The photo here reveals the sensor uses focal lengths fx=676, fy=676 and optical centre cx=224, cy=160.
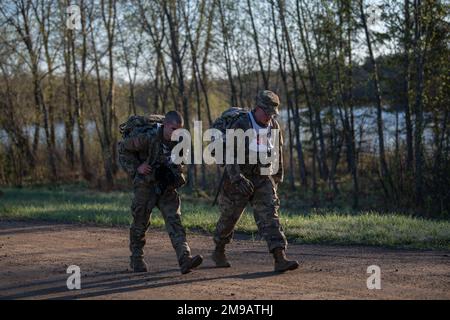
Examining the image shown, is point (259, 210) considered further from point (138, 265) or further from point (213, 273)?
point (138, 265)

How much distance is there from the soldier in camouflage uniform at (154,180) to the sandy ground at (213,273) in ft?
1.34

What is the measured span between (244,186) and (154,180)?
113cm

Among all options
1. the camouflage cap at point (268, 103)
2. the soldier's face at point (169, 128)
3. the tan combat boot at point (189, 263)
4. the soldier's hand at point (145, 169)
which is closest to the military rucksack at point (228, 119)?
the camouflage cap at point (268, 103)

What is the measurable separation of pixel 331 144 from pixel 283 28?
5135 mm

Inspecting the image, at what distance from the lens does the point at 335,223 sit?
12125 mm

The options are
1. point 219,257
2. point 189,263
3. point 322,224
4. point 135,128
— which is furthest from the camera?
point 322,224

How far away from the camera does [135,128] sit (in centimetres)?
823

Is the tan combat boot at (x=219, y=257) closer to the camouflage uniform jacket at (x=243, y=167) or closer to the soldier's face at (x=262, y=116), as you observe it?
the camouflage uniform jacket at (x=243, y=167)

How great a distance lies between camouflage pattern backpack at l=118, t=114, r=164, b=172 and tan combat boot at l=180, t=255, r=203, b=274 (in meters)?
1.35

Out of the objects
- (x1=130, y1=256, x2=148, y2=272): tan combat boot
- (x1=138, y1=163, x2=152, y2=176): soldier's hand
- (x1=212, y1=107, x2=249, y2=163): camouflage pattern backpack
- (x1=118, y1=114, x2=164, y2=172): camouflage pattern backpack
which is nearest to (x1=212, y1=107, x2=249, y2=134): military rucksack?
(x1=212, y1=107, x2=249, y2=163): camouflage pattern backpack

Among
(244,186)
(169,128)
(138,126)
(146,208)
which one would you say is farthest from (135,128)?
(244,186)

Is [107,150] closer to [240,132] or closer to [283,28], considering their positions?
[283,28]

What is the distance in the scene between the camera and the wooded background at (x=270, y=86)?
19219mm
